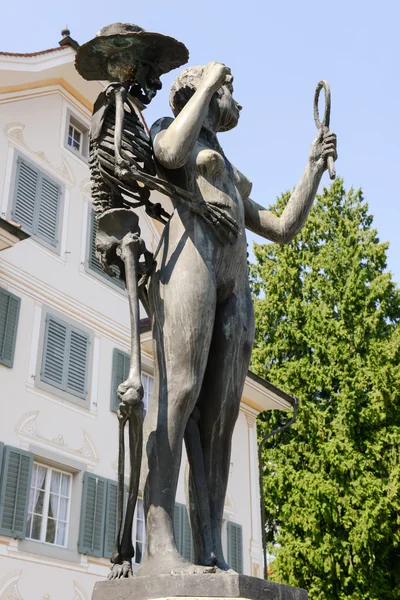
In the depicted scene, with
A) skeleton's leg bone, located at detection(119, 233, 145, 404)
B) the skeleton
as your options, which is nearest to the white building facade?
the skeleton

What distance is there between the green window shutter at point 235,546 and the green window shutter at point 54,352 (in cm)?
498

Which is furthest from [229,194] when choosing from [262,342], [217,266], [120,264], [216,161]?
[262,342]

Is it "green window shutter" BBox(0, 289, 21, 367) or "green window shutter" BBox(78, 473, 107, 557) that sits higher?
"green window shutter" BBox(0, 289, 21, 367)

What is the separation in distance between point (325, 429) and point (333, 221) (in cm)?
676

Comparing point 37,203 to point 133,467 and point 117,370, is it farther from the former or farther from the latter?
point 133,467

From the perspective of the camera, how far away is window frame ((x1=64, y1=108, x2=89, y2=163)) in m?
14.7

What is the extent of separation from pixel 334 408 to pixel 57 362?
31.2ft

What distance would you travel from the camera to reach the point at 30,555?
34.9 ft

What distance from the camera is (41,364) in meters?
12.0

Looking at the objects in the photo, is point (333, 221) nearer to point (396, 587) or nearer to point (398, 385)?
point (398, 385)

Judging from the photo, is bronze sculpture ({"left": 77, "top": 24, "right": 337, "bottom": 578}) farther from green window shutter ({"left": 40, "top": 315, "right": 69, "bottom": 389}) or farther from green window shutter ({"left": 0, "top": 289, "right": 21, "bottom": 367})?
Result: green window shutter ({"left": 40, "top": 315, "right": 69, "bottom": 389})

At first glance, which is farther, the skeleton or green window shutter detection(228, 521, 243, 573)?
green window shutter detection(228, 521, 243, 573)

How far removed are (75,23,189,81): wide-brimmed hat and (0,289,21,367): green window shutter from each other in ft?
26.8

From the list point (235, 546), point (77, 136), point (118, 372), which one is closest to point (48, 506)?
point (118, 372)
